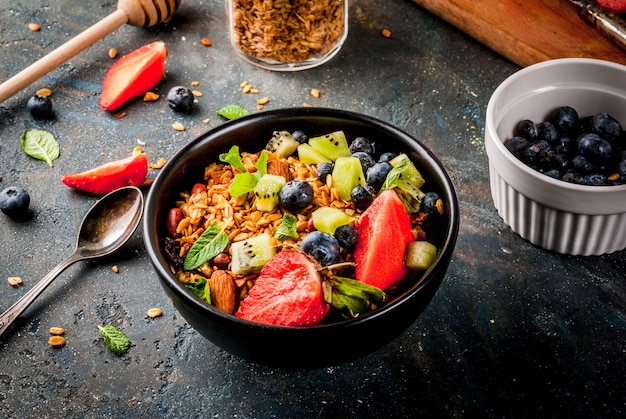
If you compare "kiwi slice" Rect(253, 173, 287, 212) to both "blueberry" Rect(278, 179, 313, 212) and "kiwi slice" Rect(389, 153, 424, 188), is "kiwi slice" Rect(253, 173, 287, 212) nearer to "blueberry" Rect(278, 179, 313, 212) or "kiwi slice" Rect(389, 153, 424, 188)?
"blueberry" Rect(278, 179, 313, 212)

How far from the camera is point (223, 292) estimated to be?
44.0 inches

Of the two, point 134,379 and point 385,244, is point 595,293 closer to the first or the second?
point 385,244

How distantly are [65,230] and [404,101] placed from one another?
0.82m

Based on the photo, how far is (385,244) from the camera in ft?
3.72

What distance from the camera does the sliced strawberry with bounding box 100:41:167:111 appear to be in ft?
5.61

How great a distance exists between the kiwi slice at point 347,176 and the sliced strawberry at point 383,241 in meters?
0.08

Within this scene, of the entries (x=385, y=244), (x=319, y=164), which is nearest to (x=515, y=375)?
(x=385, y=244)

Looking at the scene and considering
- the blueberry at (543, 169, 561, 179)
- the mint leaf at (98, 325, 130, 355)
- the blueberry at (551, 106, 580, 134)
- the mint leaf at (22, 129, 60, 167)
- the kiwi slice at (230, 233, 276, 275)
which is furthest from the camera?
the mint leaf at (22, 129, 60, 167)

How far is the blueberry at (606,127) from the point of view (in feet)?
4.62

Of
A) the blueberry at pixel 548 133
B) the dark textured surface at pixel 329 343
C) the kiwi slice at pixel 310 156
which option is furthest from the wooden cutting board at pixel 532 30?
the kiwi slice at pixel 310 156

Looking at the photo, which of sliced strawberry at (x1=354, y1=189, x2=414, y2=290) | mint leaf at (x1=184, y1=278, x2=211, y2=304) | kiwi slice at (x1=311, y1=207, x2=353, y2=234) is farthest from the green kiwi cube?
mint leaf at (x1=184, y1=278, x2=211, y2=304)

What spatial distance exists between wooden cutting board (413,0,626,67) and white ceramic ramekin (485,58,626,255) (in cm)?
25

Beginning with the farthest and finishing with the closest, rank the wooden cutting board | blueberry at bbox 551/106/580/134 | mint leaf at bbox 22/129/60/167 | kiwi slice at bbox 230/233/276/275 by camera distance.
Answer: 1. the wooden cutting board
2. mint leaf at bbox 22/129/60/167
3. blueberry at bbox 551/106/580/134
4. kiwi slice at bbox 230/233/276/275

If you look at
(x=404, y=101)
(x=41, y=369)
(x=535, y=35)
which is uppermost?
(x=535, y=35)
